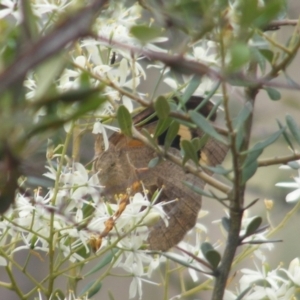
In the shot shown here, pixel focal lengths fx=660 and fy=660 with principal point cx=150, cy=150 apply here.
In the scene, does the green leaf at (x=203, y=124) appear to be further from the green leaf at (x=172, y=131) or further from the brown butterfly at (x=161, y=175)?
the brown butterfly at (x=161, y=175)

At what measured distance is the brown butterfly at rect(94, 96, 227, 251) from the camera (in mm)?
804

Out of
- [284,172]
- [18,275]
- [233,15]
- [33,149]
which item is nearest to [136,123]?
[233,15]

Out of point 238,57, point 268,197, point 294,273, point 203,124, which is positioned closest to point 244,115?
point 203,124

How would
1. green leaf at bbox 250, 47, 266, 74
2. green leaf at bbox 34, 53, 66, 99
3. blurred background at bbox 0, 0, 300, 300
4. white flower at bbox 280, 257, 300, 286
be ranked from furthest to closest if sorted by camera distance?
blurred background at bbox 0, 0, 300, 300 < white flower at bbox 280, 257, 300, 286 < green leaf at bbox 250, 47, 266, 74 < green leaf at bbox 34, 53, 66, 99

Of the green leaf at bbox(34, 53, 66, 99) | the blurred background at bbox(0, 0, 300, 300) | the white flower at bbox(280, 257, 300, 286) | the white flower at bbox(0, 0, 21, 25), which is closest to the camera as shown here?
the green leaf at bbox(34, 53, 66, 99)

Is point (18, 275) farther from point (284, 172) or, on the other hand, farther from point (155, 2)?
point (155, 2)

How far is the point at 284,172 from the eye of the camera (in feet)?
5.85

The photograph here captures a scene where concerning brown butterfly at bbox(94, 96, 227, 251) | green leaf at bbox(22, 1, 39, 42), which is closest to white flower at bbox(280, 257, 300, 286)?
brown butterfly at bbox(94, 96, 227, 251)

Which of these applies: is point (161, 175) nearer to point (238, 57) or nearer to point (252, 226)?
point (252, 226)

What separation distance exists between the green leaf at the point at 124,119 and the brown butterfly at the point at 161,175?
20cm

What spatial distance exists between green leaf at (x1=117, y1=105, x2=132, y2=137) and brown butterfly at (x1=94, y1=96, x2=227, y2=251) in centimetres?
20

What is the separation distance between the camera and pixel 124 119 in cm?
59

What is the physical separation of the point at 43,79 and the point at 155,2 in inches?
5.9

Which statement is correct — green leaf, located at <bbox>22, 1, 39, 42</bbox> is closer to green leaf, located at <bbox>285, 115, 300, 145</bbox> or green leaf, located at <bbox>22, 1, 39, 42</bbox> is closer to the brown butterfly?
green leaf, located at <bbox>285, 115, 300, 145</bbox>
